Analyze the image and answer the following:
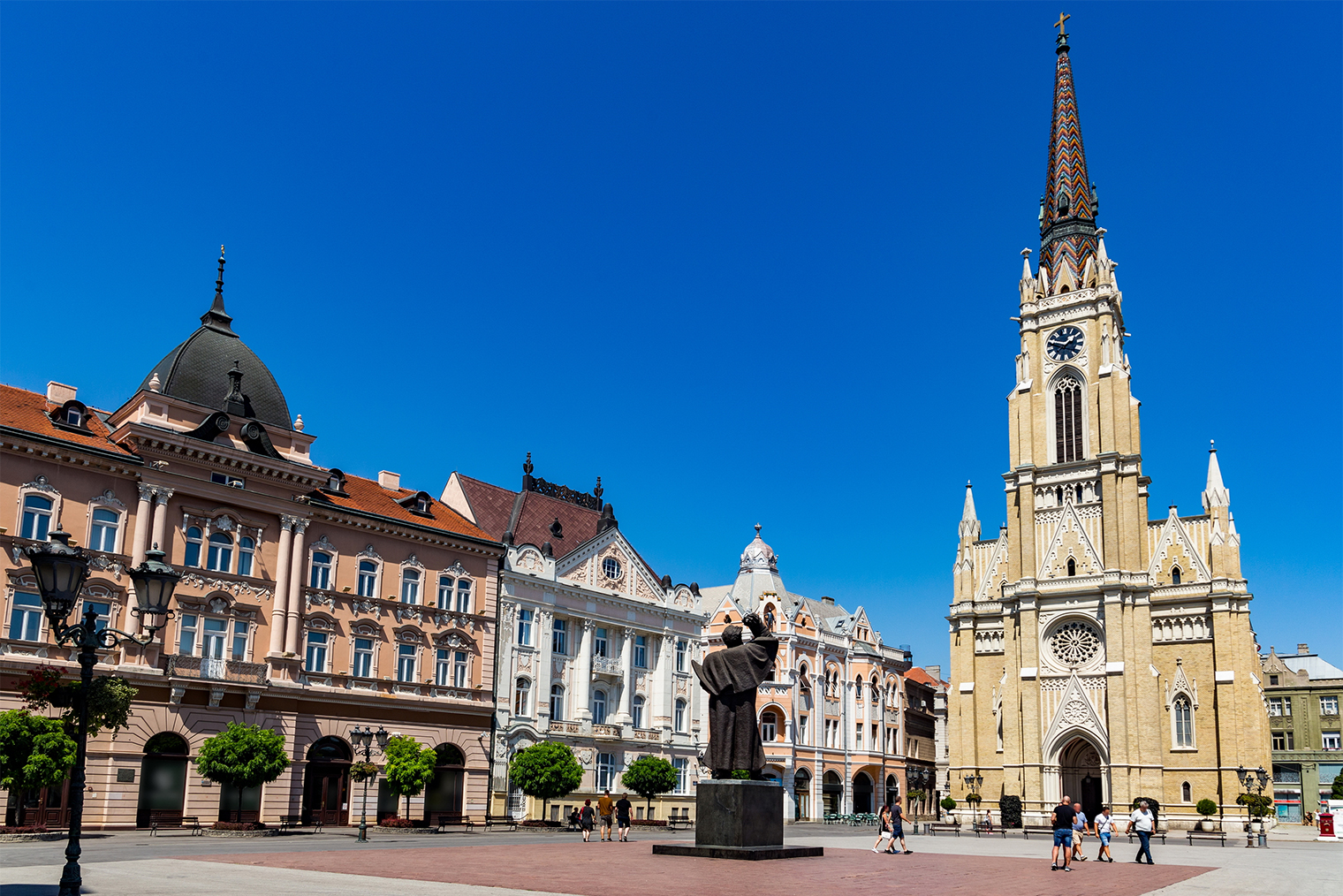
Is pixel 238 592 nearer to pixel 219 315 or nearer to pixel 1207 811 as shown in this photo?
pixel 219 315

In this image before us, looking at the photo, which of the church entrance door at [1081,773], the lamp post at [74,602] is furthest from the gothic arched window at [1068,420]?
the lamp post at [74,602]

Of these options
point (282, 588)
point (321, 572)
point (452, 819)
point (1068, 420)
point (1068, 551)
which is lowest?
point (452, 819)

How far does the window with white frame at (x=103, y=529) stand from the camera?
4072 cm

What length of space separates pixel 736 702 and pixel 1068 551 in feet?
192

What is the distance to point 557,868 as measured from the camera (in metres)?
21.8

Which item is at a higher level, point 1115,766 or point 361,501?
point 361,501

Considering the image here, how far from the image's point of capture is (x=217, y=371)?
46.2 metres

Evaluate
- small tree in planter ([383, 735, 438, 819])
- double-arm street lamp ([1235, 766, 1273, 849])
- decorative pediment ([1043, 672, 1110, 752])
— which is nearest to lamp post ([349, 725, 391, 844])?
small tree in planter ([383, 735, 438, 819])

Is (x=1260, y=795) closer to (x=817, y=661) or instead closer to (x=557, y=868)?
(x=817, y=661)

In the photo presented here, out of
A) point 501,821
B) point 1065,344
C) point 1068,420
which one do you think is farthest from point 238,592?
point 1065,344

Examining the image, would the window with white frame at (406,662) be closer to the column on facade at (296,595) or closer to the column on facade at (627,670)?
the column on facade at (296,595)

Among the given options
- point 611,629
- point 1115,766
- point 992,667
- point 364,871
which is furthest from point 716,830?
point 992,667

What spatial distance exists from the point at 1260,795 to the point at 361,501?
163 feet

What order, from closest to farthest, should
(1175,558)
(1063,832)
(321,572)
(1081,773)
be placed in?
(1063,832) < (321,572) < (1175,558) < (1081,773)
